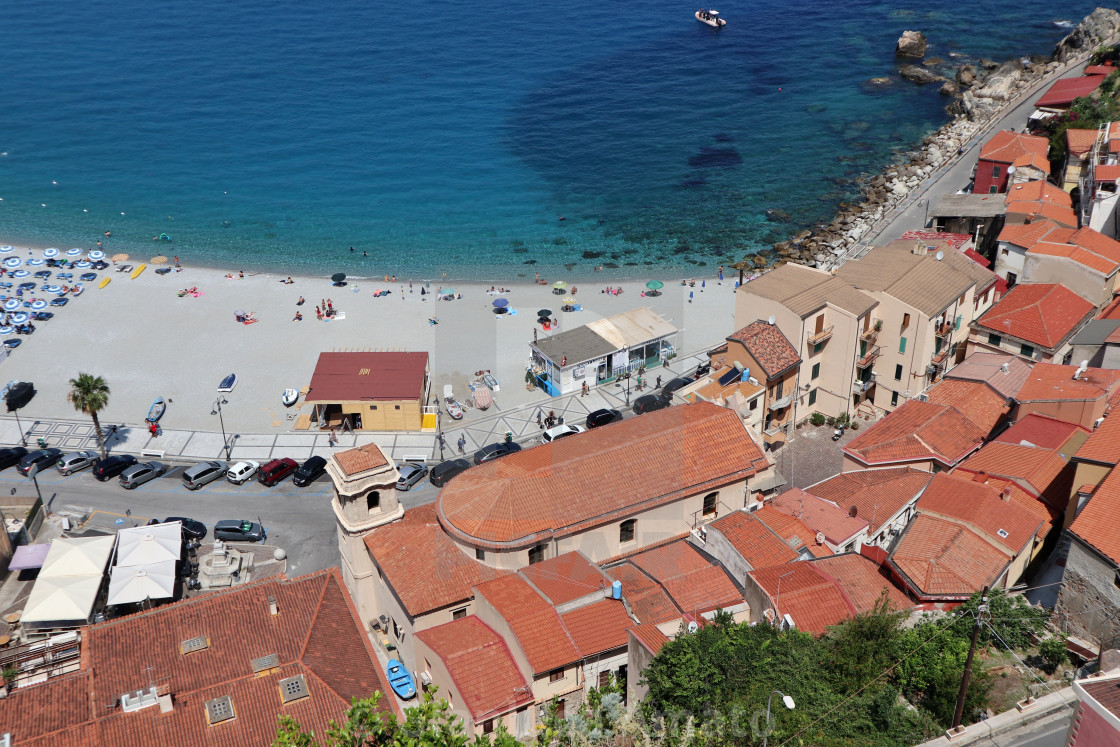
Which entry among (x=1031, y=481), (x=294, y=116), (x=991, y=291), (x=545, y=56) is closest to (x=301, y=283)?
(x=294, y=116)

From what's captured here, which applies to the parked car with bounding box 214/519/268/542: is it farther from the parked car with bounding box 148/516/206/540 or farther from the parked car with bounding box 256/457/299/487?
the parked car with bounding box 256/457/299/487

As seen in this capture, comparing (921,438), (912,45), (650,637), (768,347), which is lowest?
(921,438)

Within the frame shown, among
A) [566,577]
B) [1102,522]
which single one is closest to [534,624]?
[566,577]

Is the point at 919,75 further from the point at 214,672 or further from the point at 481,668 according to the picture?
the point at 214,672

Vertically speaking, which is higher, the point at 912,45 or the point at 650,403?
the point at 912,45

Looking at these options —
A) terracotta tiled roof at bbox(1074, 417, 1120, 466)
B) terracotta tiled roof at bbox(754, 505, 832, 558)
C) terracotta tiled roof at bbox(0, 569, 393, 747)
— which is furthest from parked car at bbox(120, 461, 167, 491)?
terracotta tiled roof at bbox(1074, 417, 1120, 466)

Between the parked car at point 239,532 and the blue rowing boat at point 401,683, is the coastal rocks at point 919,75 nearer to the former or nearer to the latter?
the parked car at point 239,532

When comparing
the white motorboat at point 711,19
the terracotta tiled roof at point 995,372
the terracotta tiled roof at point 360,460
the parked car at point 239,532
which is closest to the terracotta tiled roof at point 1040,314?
the terracotta tiled roof at point 995,372
